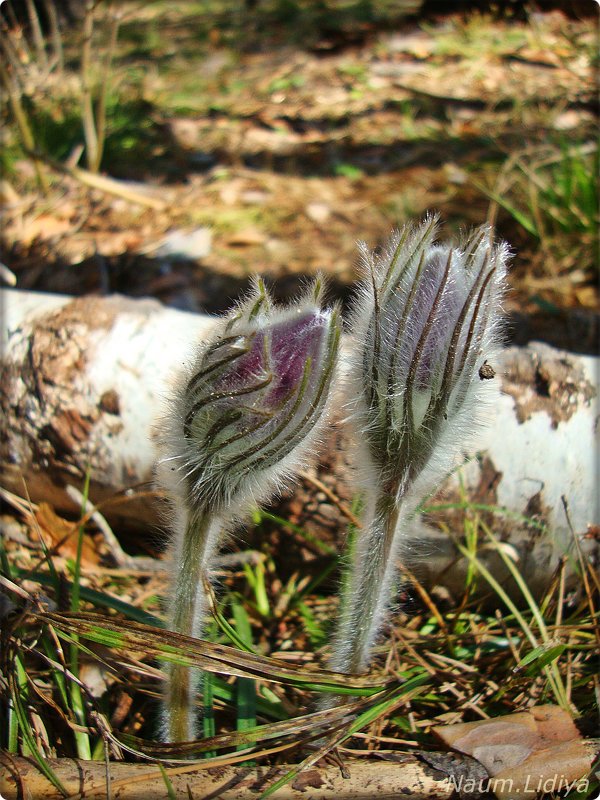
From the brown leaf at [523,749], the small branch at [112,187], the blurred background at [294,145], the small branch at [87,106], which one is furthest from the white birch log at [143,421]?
the small branch at [87,106]

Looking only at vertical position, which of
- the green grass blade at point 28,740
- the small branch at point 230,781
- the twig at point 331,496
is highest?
the twig at point 331,496

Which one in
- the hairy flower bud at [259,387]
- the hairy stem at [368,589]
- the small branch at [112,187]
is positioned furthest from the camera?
the small branch at [112,187]

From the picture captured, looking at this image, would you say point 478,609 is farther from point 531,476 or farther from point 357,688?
point 357,688

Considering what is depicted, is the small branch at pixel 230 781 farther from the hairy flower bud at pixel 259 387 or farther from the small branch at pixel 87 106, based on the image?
the small branch at pixel 87 106

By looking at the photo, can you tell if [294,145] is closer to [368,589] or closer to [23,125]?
[23,125]

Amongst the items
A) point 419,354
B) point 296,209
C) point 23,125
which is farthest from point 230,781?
point 23,125

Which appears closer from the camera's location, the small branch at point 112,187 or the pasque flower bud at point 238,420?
the pasque flower bud at point 238,420

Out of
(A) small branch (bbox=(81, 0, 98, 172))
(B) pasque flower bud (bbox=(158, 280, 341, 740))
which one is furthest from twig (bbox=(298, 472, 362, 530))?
(A) small branch (bbox=(81, 0, 98, 172))
